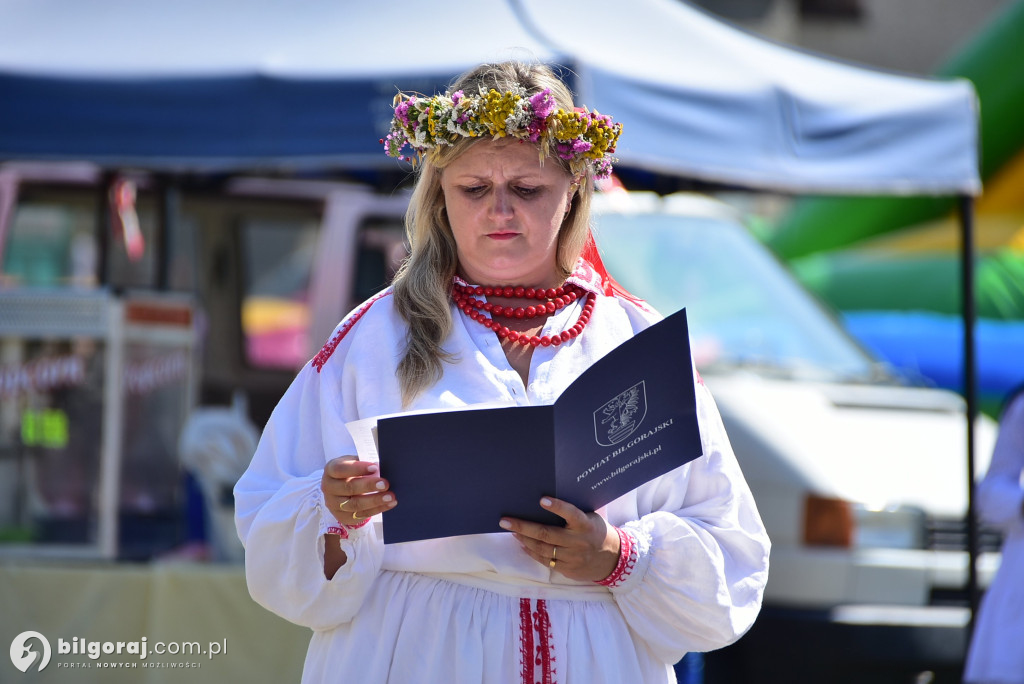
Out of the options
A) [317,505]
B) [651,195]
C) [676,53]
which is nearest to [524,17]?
[676,53]

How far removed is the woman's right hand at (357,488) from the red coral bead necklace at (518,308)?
0.40 m

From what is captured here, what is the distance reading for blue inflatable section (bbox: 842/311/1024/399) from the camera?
8.71 meters

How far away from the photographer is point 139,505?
5.02m

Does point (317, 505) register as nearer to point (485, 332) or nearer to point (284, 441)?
point (284, 441)

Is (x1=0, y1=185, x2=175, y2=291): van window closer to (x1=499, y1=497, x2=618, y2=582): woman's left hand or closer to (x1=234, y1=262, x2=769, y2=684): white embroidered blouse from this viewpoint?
(x1=234, y1=262, x2=769, y2=684): white embroidered blouse

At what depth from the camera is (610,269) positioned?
5.60 metres

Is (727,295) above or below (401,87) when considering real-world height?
below

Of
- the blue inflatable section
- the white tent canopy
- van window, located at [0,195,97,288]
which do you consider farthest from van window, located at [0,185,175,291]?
the blue inflatable section

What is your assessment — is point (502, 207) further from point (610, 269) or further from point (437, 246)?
point (610, 269)

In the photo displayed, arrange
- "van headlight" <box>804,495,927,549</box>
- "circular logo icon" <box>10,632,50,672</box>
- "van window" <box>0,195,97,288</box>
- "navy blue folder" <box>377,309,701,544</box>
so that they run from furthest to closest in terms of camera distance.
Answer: "van window" <box>0,195,97,288</box> → "van headlight" <box>804,495,927,549</box> → "circular logo icon" <box>10,632,50,672</box> → "navy blue folder" <box>377,309,701,544</box>

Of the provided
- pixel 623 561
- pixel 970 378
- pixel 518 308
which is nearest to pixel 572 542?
pixel 623 561

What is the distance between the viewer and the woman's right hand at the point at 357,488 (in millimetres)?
1916

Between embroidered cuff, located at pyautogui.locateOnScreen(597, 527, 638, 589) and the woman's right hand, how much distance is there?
0.40 metres

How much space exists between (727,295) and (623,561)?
155 inches
